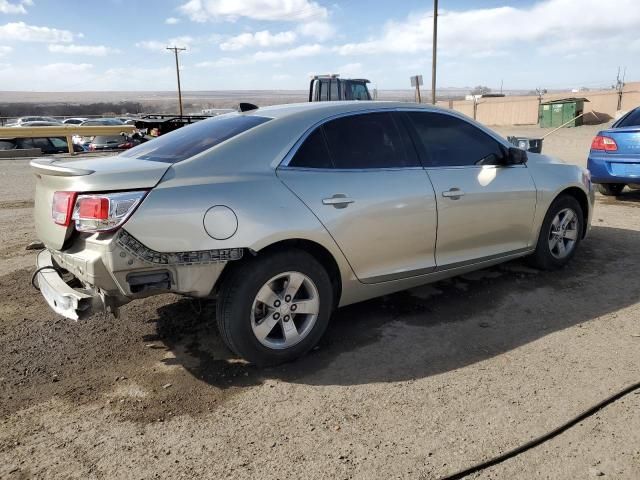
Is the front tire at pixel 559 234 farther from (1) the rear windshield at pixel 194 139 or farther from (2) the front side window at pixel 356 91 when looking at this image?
(2) the front side window at pixel 356 91

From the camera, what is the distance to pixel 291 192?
3.30 meters

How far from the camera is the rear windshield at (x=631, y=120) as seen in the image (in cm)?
814

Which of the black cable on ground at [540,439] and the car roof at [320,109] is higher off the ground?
the car roof at [320,109]

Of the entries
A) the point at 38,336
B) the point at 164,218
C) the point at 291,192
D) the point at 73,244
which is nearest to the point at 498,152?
the point at 291,192

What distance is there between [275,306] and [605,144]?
7.01m

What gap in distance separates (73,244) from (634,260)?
521 cm

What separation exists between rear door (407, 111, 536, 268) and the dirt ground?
1.52ft

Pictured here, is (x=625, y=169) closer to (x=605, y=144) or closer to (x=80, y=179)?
(x=605, y=144)

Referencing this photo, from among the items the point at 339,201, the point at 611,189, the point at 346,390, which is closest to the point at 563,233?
the point at 339,201

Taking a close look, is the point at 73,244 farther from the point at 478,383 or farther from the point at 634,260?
the point at 634,260

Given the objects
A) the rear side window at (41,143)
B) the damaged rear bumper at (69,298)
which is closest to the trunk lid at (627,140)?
the damaged rear bumper at (69,298)

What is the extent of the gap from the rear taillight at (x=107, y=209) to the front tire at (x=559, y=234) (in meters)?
3.65

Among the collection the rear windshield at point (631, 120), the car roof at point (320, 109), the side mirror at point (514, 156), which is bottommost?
the side mirror at point (514, 156)

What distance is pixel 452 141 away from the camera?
4320 mm
